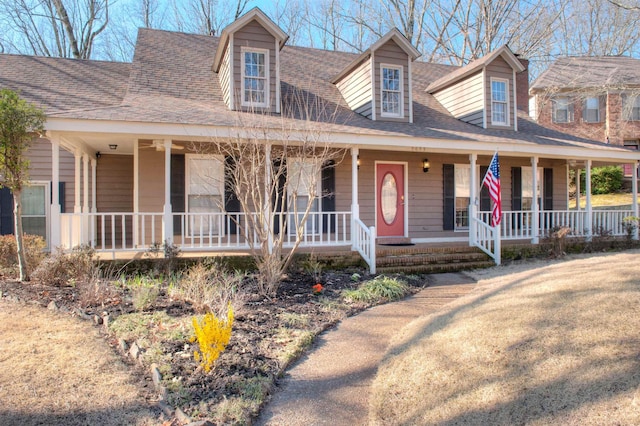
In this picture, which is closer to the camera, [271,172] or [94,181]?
[271,172]

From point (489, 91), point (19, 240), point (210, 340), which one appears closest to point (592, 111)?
point (489, 91)

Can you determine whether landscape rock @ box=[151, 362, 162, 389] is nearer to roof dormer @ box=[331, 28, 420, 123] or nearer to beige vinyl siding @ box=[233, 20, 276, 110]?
beige vinyl siding @ box=[233, 20, 276, 110]

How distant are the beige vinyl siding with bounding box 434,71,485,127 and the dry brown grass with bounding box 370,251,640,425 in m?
7.82

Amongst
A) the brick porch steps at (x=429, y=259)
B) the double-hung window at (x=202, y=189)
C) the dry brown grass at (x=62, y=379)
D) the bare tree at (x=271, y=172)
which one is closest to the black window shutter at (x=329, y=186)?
the bare tree at (x=271, y=172)

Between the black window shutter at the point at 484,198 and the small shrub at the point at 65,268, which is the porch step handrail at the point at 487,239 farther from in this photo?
the small shrub at the point at 65,268

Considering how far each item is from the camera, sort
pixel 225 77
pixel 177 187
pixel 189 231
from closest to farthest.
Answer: pixel 177 187 < pixel 189 231 < pixel 225 77

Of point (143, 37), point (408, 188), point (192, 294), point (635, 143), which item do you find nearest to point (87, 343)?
point (192, 294)

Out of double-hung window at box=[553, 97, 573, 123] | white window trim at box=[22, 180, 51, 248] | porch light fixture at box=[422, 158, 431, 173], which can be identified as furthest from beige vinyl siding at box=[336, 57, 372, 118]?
double-hung window at box=[553, 97, 573, 123]

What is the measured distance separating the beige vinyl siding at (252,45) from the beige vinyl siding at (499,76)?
6.08 meters

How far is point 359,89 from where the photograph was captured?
11898 millimetres

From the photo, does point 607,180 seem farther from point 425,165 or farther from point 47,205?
point 47,205

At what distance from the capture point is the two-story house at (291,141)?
9.23 metres

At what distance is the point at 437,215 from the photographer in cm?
1206

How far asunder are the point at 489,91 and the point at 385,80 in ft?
10.1
